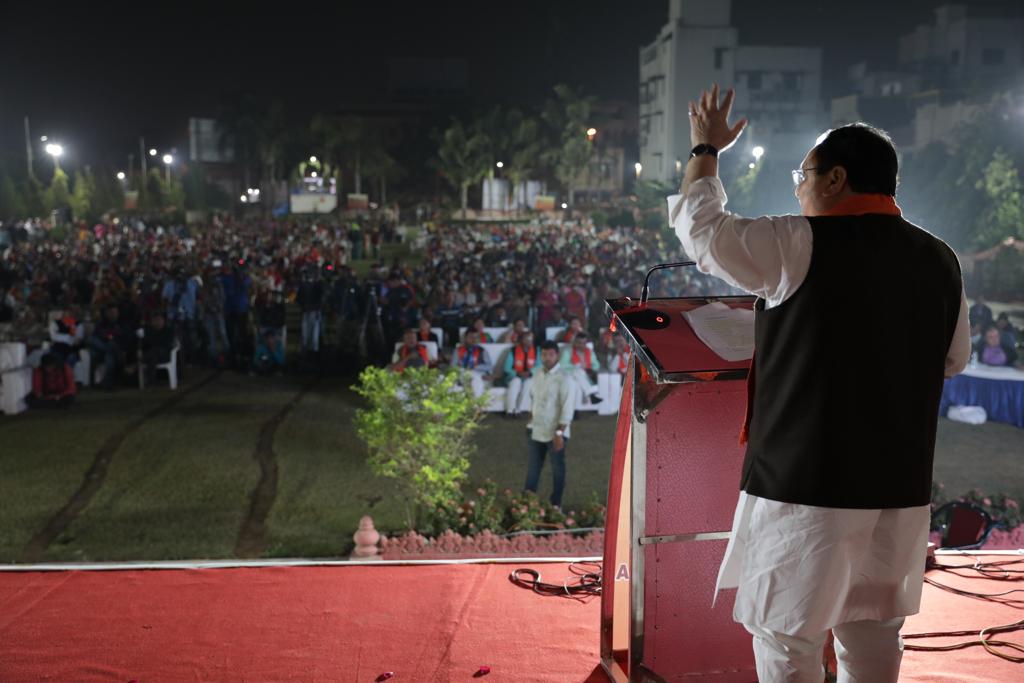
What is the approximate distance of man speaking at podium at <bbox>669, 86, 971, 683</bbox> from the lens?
1.41m

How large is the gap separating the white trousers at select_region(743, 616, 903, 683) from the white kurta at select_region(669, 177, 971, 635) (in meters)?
0.04

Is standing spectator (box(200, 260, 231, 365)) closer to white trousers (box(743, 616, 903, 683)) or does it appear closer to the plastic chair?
the plastic chair

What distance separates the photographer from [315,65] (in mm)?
8352

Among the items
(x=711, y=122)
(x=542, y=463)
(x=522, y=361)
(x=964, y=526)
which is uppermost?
(x=711, y=122)

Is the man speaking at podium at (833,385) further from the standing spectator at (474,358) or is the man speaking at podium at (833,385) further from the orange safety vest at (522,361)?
the standing spectator at (474,358)

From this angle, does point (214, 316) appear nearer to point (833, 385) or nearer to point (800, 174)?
point (800, 174)

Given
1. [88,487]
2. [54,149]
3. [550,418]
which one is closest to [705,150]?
[550,418]

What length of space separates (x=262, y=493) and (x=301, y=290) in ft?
11.5

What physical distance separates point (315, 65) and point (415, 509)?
4741mm

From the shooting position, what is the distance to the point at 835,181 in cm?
147

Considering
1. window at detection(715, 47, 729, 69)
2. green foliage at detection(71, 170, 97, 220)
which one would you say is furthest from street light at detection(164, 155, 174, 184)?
window at detection(715, 47, 729, 69)

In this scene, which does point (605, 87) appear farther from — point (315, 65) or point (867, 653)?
point (867, 653)

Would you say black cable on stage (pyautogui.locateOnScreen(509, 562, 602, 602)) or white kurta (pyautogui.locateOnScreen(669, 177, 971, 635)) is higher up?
white kurta (pyautogui.locateOnScreen(669, 177, 971, 635))

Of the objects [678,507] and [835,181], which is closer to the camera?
[835,181]
